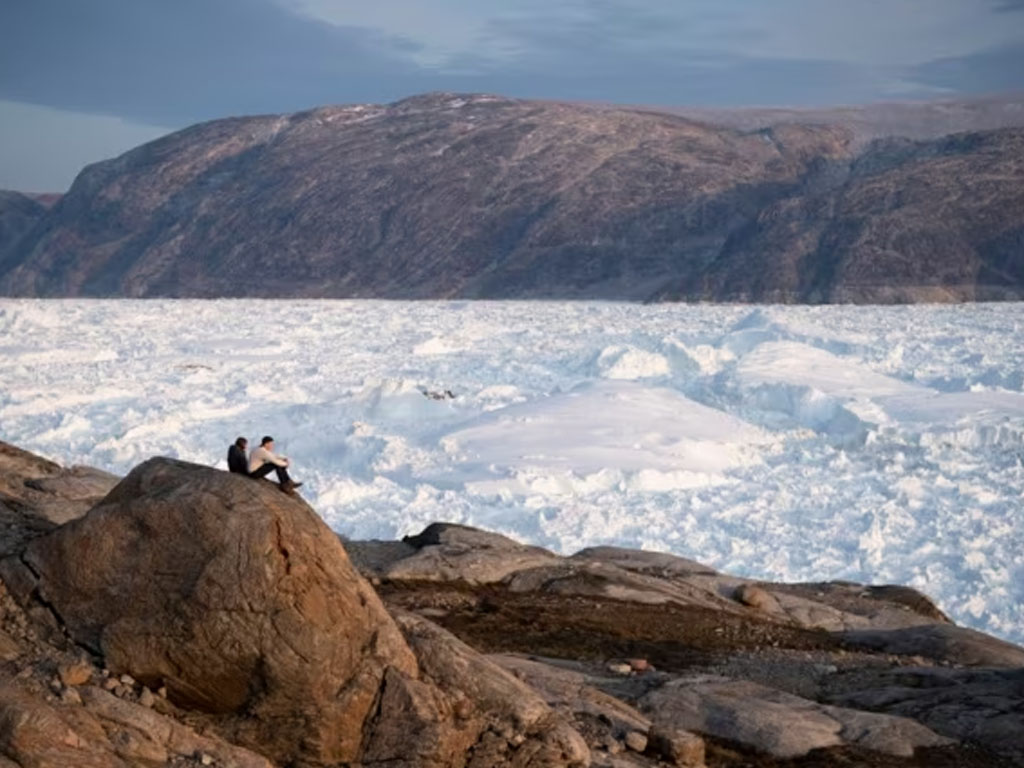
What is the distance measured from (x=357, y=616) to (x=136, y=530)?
1265 millimetres

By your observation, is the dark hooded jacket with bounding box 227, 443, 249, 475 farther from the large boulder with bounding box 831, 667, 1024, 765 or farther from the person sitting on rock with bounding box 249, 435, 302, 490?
the large boulder with bounding box 831, 667, 1024, 765

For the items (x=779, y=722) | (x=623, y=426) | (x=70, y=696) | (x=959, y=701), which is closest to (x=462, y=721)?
(x=70, y=696)

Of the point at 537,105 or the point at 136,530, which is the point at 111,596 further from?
the point at 537,105

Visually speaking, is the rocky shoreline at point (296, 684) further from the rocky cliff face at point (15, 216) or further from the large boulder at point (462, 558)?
the rocky cliff face at point (15, 216)

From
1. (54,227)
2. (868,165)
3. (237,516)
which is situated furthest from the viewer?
(54,227)

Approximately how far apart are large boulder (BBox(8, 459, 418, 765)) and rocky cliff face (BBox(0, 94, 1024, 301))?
5100cm

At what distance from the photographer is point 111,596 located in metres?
7.75

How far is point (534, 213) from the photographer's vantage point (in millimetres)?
77438

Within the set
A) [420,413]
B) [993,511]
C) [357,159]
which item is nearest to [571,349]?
[420,413]

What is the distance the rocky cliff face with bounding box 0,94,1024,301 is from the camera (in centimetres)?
6066

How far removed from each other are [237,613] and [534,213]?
2783 inches

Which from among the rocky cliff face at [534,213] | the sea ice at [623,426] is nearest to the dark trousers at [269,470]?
the sea ice at [623,426]

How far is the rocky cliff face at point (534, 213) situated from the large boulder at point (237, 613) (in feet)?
167

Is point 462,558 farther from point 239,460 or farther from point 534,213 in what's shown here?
point 534,213
